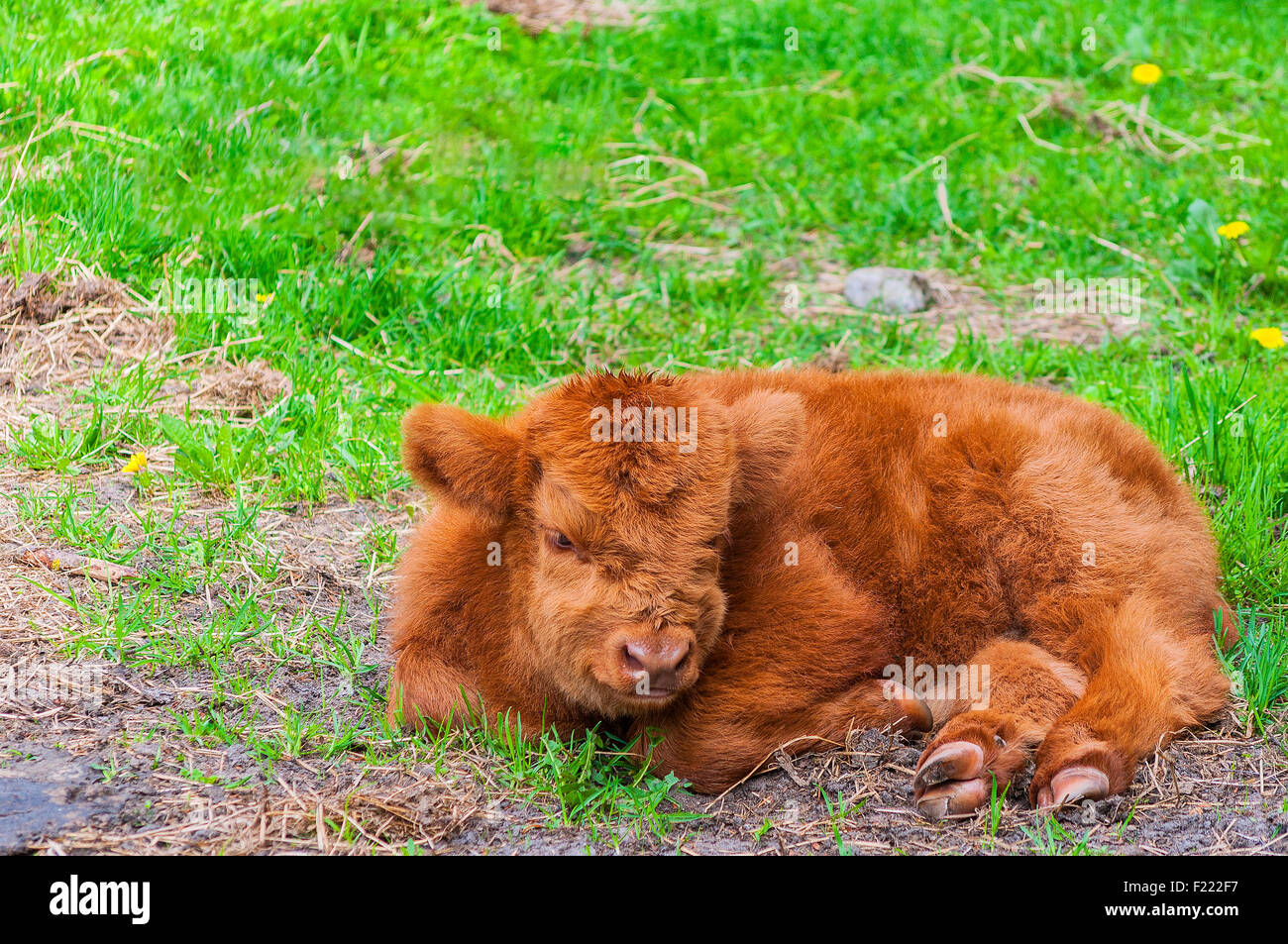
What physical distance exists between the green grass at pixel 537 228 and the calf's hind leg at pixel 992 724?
30.2 inches

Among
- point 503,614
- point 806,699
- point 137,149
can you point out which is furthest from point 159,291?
point 806,699

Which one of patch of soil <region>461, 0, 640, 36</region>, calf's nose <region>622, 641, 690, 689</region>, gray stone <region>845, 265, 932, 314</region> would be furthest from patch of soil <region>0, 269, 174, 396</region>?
patch of soil <region>461, 0, 640, 36</region>

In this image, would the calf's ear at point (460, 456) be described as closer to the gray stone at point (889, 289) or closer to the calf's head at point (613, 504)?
the calf's head at point (613, 504)

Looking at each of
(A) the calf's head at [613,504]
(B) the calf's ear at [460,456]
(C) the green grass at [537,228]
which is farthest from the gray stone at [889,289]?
→ (B) the calf's ear at [460,456]

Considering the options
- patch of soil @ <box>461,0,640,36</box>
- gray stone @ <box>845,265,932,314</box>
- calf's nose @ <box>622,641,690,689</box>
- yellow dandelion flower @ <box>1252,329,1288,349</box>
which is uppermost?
patch of soil @ <box>461,0,640,36</box>

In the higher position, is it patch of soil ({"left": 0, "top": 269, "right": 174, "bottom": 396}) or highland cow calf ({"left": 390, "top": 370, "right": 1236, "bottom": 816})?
patch of soil ({"left": 0, "top": 269, "right": 174, "bottom": 396})

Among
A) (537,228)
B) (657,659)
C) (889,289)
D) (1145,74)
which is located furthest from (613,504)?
(1145,74)

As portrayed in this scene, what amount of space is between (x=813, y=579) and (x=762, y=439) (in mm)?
553

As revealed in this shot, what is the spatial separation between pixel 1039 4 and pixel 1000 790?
383 inches

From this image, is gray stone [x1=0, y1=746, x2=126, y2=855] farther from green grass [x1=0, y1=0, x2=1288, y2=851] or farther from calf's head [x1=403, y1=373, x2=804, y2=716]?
Answer: calf's head [x1=403, y1=373, x2=804, y2=716]

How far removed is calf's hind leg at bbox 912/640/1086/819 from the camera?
3912 millimetres

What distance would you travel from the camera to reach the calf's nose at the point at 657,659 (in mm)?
3641

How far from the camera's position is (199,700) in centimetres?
438

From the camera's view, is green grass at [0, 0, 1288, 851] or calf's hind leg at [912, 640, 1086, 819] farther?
green grass at [0, 0, 1288, 851]
